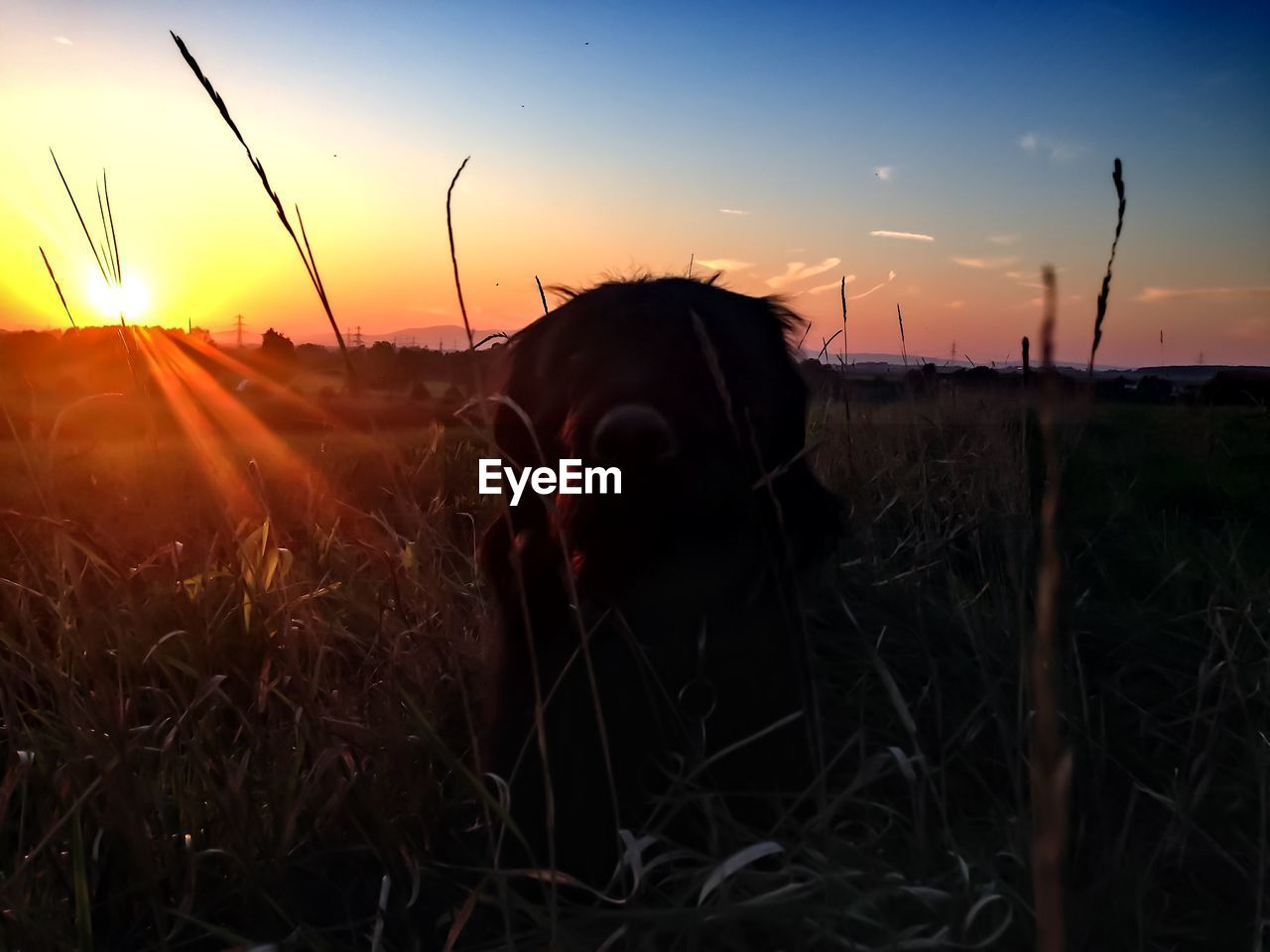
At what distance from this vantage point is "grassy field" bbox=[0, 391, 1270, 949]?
1.15m

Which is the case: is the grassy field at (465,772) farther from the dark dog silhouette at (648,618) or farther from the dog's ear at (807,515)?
the dog's ear at (807,515)

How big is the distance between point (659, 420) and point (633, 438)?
2.6 inches

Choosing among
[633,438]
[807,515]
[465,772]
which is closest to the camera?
[465,772]

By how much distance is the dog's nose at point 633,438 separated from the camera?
1.69 m

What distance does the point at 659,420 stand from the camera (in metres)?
1.71

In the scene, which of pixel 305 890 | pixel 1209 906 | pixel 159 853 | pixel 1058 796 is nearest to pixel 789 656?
pixel 1209 906

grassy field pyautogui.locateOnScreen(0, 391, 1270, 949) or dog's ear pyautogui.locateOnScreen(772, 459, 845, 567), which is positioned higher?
dog's ear pyautogui.locateOnScreen(772, 459, 845, 567)

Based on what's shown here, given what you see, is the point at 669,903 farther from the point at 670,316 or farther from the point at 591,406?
the point at 670,316

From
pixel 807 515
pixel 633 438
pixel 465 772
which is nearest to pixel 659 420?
pixel 633 438

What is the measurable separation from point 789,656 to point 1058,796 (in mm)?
1514

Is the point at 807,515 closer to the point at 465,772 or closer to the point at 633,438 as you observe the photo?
the point at 633,438

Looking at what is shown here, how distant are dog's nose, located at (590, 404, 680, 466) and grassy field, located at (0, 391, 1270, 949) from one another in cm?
37

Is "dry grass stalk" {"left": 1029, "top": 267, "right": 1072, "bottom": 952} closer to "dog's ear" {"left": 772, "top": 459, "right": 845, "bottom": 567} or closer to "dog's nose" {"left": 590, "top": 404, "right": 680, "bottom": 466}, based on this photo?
"dog's nose" {"left": 590, "top": 404, "right": 680, "bottom": 466}

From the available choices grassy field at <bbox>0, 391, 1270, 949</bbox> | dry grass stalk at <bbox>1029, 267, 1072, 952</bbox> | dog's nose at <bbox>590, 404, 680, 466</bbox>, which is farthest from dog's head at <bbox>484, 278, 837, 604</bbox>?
dry grass stalk at <bbox>1029, 267, 1072, 952</bbox>
